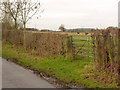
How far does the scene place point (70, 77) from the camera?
8578mm

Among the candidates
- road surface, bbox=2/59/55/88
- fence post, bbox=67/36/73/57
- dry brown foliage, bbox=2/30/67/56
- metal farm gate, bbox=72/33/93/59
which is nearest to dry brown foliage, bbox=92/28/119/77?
road surface, bbox=2/59/55/88

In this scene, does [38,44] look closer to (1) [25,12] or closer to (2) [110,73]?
(1) [25,12]

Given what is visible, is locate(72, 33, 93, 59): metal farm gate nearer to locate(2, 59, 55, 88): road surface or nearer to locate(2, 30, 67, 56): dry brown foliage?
locate(2, 30, 67, 56): dry brown foliage

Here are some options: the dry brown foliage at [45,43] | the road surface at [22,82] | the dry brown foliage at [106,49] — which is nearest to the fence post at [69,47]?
the dry brown foliage at [45,43]

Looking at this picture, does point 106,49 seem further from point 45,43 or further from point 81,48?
point 45,43

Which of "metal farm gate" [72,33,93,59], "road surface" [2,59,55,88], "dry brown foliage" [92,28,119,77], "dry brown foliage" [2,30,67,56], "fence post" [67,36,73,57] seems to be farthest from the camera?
"dry brown foliage" [2,30,67,56]

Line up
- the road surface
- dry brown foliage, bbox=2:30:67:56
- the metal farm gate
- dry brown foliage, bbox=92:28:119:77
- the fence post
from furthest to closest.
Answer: dry brown foliage, bbox=2:30:67:56 → the fence post → the metal farm gate → dry brown foliage, bbox=92:28:119:77 → the road surface

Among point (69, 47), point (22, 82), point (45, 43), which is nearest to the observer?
point (22, 82)

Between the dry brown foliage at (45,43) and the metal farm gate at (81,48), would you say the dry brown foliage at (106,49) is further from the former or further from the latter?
the dry brown foliage at (45,43)

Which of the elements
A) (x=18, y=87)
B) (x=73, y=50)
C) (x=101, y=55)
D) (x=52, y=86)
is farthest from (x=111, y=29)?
(x=73, y=50)

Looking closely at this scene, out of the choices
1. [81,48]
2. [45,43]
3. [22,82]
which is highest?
[45,43]

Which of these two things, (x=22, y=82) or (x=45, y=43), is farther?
(x=45, y=43)

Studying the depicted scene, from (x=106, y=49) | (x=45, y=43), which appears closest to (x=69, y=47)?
(x=45, y=43)

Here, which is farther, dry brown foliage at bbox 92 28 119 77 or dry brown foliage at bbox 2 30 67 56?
dry brown foliage at bbox 2 30 67 56
